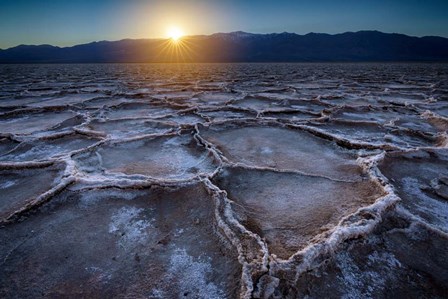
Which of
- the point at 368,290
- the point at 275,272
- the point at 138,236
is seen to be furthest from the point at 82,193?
the point at 368,290

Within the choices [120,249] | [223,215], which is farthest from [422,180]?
[120,249]

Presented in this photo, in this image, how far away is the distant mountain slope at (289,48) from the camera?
69.4 m

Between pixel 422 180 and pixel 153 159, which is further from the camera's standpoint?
pixel 153 159

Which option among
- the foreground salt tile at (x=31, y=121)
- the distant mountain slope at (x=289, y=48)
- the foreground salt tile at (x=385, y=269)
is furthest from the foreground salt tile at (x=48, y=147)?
the distant mountain slope at (x=289, y=48)

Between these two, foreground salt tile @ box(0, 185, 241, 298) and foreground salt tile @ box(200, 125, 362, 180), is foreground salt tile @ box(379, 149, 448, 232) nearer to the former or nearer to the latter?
foreground salt tile @ box(200, 125, 362, 180)

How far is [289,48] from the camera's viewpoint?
74.1m

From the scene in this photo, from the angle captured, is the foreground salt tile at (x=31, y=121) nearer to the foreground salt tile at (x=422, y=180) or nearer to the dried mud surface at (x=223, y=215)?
the dried mud surface at (x=223, y=215)

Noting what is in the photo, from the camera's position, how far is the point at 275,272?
1039 millimetres

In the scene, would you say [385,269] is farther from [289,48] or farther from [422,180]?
[289,48]

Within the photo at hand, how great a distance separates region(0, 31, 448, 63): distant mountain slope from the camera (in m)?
69.4

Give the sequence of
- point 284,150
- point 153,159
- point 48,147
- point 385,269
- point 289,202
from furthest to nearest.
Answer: point 48,147
point 284,150
point 153,159
point 289,202
point 385,269

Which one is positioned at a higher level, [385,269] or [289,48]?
[289,48]

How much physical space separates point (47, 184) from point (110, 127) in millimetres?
1575

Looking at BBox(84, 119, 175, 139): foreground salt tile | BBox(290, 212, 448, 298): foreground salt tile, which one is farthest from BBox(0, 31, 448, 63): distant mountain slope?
BBox(290, 212, 448, 298): foreground salt tile
